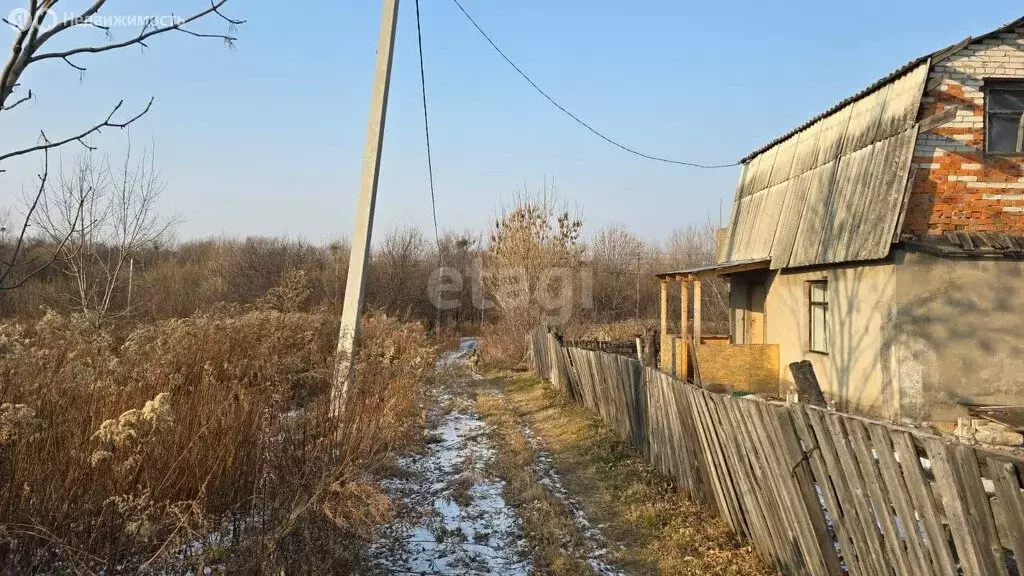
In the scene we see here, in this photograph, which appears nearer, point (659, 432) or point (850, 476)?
point (850, 476)

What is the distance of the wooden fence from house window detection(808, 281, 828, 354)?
6436mm

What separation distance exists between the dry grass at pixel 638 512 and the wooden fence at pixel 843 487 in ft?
0.56

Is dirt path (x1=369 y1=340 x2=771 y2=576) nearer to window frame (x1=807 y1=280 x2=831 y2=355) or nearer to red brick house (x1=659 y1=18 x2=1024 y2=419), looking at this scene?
red brick house (x1=659 y1=18 x2=1024 y2=419)

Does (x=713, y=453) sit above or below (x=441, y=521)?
above

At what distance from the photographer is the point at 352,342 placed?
6.28 m

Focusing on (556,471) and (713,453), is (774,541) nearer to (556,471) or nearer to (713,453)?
(713,453)

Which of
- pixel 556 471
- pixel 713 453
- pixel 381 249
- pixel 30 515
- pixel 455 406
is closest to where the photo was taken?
pixel 30 515

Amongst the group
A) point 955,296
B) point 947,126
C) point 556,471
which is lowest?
point 556,471

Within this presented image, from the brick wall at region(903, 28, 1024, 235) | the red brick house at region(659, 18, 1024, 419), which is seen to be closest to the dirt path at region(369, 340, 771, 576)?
the red brick house at region(659, 18, 1024, 419)

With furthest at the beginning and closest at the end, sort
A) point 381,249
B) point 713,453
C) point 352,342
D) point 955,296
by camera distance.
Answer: point 381,249 → point 955,296 → point 352,342 → point 713,453

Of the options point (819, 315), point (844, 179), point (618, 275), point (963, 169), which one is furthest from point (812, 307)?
point (618, 275)

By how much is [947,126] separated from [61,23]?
11303 mm

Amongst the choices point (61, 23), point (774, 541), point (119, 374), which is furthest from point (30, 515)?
point (774, 541)

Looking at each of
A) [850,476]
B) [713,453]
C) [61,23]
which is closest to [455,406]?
[713,453]
